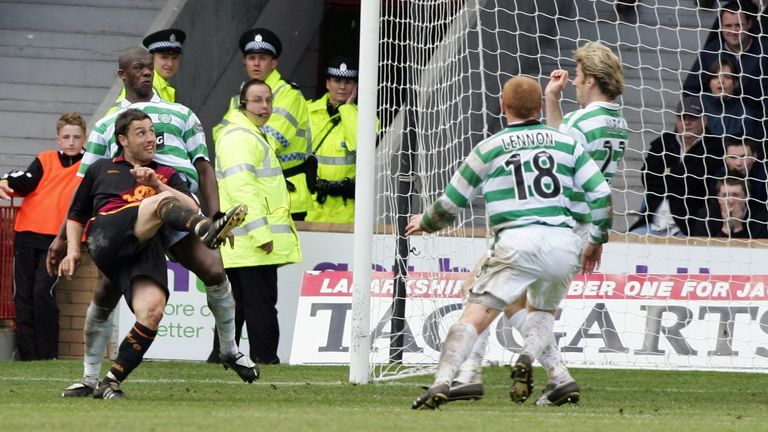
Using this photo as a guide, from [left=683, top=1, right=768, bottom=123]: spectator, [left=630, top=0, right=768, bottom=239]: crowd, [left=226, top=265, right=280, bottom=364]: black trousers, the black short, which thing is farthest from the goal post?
[left=683, top=1, right=768, bottom=123]: spectator

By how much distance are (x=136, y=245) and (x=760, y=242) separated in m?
6.09

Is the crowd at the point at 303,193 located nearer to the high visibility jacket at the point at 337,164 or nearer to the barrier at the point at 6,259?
the high visibility jacket at the point at 337,164

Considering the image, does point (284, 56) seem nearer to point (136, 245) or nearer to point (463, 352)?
point (136, 245)

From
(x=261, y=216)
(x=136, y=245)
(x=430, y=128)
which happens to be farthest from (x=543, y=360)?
(x=261, y=216)

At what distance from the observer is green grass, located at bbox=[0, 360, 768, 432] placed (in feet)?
22.4

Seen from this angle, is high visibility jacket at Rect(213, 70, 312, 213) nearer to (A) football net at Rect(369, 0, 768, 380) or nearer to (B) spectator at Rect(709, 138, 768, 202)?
(A) football net at Rect(369, 0, 768, 380)

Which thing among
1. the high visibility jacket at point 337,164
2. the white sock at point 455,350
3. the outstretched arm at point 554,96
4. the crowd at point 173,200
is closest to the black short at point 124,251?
the crowd at point 173,200

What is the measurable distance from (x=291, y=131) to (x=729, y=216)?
374 centimetres

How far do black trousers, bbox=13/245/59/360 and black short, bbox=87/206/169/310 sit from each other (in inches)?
180

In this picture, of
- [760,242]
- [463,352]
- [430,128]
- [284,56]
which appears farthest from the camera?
[284,56]

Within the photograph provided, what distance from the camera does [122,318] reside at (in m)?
13.3

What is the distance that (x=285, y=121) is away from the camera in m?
13.5

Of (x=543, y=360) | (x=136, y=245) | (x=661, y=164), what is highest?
(x=661, y=164)

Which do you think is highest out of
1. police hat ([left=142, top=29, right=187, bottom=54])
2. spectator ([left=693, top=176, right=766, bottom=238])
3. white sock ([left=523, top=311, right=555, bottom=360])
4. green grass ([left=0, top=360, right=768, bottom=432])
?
police hat ([left=142, top=29, right=187, bottom=54])
